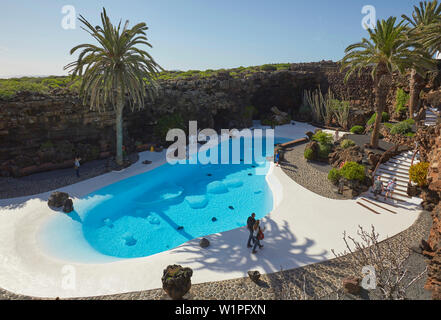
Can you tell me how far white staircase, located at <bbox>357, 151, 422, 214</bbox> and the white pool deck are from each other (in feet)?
1.74

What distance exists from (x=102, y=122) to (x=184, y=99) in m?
9.88

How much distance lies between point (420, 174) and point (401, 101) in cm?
1825

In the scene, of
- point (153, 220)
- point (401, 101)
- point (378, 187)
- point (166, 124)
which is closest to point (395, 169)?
point (378, 187)

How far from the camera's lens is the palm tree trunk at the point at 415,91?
27375mm

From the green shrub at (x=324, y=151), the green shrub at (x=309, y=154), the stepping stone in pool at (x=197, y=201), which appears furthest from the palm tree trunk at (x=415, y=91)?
the stepping stone in pool at (x=197, y=201)

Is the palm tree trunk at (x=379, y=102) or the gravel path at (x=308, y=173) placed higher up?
the palm tree trunk at (x=379, y=102)

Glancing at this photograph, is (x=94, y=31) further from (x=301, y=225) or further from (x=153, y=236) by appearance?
(x=301, y=225)

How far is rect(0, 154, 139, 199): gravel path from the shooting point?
17.5 meters

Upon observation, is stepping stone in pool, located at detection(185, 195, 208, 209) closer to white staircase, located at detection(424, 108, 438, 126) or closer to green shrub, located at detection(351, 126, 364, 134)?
green shrub, located at detection(351, 126, 364, 134)

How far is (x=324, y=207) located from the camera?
16141 millimetres

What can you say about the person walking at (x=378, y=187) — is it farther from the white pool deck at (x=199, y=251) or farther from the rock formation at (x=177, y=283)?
the rock formation at (x=177, y=283)

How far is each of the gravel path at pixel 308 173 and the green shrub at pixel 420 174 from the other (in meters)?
4.46

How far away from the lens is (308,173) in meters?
21.3

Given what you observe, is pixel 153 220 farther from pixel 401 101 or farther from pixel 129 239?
pixel 401 101
